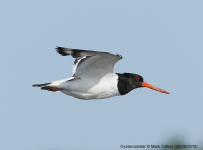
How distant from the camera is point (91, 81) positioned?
929cm

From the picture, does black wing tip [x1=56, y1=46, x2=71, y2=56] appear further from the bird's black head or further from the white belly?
the bird's black head

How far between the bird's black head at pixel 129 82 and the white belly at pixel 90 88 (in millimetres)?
200

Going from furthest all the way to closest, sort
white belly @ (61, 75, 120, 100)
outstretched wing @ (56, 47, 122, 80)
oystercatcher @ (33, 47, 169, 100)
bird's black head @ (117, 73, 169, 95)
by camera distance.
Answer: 1. bird's black head @ (117, 73, 169, 95)
2. white belly @ (61, 75, 120, 100)
3. oystercatcher @ (33, 47, 169, 100)
4. outstretched wing @ (56, 47, 122, 80)

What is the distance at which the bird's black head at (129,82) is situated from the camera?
377 inches

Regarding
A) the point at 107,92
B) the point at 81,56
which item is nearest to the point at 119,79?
the point at 107,92

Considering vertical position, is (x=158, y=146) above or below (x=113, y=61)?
below

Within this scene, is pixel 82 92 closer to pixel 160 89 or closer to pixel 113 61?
pixel 113 61

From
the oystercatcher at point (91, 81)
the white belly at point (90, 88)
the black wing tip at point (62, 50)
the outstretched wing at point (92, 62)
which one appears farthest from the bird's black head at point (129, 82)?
the black wing tip at point (62, 50)

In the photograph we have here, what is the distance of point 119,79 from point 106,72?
479 millimetres

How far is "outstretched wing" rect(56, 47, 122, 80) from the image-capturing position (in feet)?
28.0

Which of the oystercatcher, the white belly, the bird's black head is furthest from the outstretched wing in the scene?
the bird's black head

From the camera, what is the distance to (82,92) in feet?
30.6

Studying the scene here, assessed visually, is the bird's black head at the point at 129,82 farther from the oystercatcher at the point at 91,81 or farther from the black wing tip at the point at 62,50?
the black wing tip at the point at 62,50

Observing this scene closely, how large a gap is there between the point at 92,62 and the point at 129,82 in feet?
4.94
